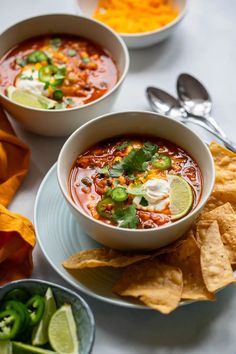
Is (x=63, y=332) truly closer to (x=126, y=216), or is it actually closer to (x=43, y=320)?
(x=43, y=320)

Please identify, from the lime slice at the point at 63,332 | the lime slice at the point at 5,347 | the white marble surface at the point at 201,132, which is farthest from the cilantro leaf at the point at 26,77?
the lime slice at the point at 5,347

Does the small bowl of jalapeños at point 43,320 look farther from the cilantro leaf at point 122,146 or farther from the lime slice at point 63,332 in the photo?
the cilantro leaf at point 122,146

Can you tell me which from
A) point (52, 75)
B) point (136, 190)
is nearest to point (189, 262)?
point (136, 190)

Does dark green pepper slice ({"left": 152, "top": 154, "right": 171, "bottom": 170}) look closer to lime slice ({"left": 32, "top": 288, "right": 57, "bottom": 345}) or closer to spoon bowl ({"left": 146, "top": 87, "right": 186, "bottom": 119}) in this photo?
spoon bowl ({"left": 146, "top": 87, "right": 186, "bottom": 119})

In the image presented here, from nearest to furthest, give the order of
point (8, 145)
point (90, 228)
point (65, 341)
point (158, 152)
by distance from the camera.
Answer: point (65, 341) < point (90, 228) < point (158, 152) < point (8, 145)

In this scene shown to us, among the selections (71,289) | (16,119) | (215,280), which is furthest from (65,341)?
(16,119)

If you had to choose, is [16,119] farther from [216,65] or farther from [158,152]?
[216,65]
